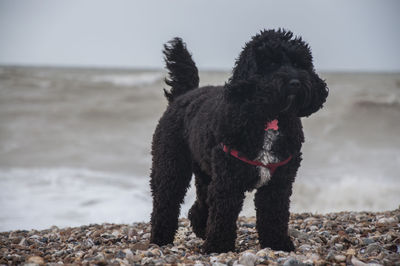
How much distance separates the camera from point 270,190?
491cm

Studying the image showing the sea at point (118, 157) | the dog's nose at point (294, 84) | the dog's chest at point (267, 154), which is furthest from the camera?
the sea at point (118, 157)

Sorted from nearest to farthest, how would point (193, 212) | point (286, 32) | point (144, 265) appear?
point (144, 265)
point (286, 32)
point (193, 212)

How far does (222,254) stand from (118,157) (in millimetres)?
10847

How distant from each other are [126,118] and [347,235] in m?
17.9

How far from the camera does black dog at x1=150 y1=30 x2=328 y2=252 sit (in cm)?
432

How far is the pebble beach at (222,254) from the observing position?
4.34 metres

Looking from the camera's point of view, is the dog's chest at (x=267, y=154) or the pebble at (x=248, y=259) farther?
the dog's chest at (x=267, y=154)

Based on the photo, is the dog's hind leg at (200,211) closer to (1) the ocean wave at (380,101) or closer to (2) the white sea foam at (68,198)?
(2) the white sea foam at (68,198)

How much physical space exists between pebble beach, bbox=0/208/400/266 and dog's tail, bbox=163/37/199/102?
2.02 metres

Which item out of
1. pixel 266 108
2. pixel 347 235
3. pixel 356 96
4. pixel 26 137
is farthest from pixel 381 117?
pixel 266 108

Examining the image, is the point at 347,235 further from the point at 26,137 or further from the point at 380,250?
the point at 26,137

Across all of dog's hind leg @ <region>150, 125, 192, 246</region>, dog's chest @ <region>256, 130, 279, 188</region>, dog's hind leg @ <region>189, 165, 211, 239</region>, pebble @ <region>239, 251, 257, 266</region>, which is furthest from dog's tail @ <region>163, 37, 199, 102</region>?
pebble @ <region>239, 251, 257, 266</region>

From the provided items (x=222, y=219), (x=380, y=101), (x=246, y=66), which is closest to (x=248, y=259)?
(x=222, y=219)

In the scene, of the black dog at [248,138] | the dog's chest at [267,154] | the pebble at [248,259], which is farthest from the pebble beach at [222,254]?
the dog's chest at [267,154]
